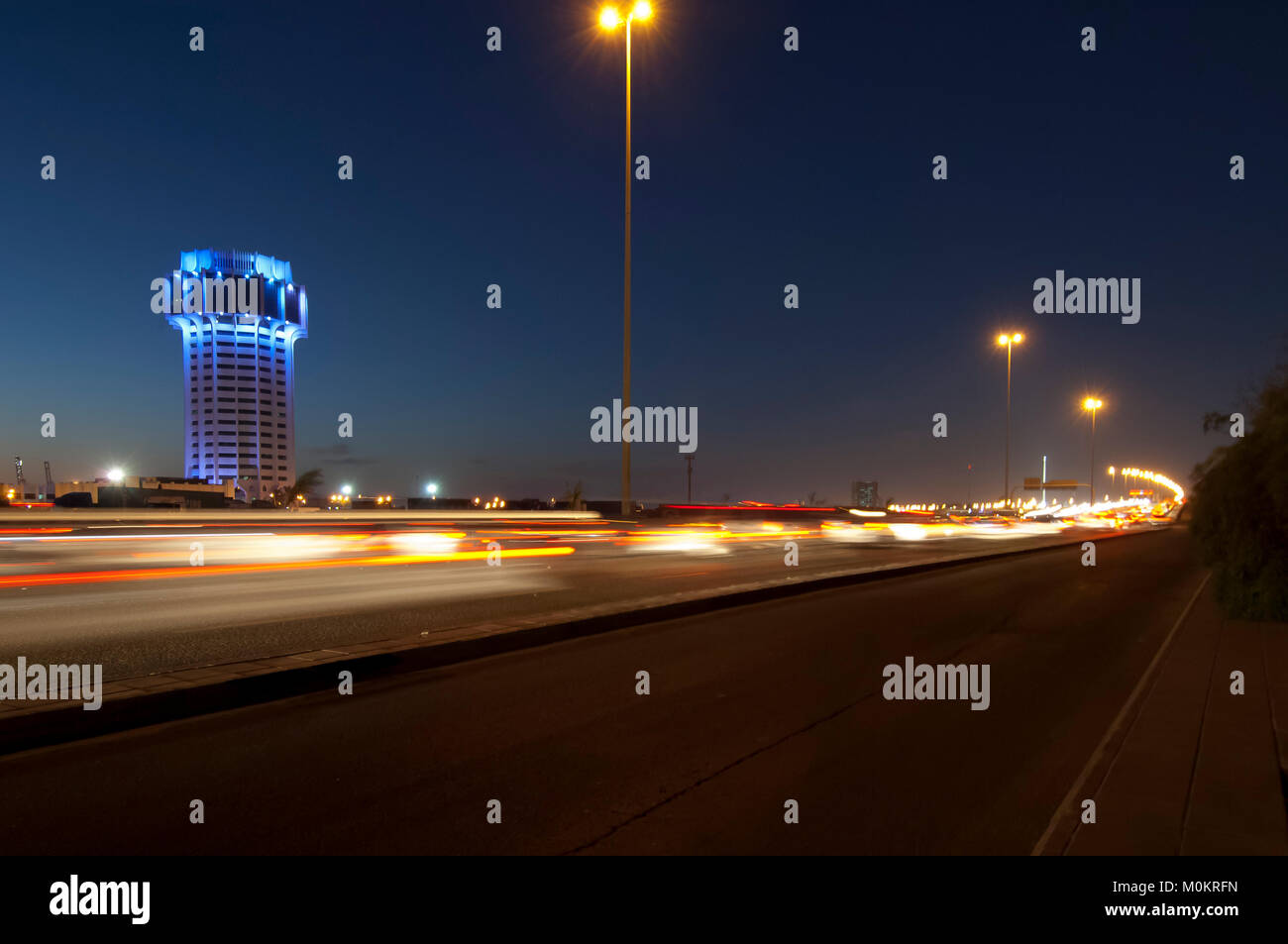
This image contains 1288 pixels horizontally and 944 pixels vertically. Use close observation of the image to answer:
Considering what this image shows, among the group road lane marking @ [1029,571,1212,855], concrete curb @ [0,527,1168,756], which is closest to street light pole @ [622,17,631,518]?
concrete curb @ [0,527,1168,756]

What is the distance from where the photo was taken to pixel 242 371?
605 ft

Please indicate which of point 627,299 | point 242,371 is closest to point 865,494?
point 627,299

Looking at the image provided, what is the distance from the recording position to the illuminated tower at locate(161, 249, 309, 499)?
7023 inches

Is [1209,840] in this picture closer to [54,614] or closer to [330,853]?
[330,853]

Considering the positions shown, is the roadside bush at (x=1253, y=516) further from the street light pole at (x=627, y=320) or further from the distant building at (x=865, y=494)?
the distant building at (x=865, y=494)

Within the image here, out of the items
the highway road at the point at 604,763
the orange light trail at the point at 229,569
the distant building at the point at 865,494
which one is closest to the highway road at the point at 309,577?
the orange light trail at the point at 229,569

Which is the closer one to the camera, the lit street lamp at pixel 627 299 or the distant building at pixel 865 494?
the lit street lamp at pixel 627 299

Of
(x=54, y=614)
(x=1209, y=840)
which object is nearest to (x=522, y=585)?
(x=54, y=614)

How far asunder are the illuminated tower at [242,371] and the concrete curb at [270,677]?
184m

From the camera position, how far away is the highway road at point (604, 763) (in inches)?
168

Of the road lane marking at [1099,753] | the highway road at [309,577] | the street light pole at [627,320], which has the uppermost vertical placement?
the street light pole at [627,320]

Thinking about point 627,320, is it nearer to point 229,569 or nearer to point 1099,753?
point 229,569

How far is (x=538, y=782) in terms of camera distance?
5.00m

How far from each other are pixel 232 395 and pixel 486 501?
523 ft
